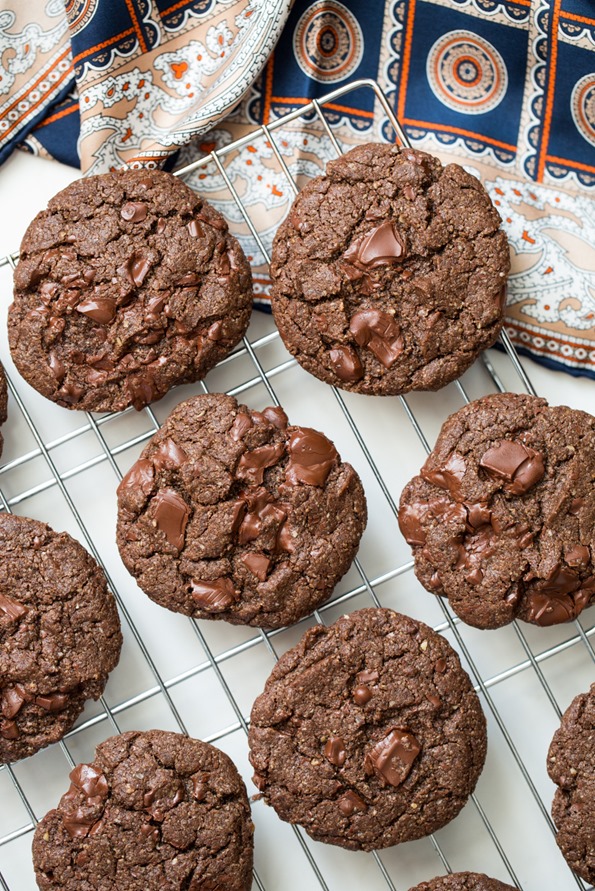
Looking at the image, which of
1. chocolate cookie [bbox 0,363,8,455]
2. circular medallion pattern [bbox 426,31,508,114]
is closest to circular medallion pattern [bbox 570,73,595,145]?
circular medallion pattern [bbox 426,31,508,114]

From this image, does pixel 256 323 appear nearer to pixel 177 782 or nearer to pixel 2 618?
pixel 2 618

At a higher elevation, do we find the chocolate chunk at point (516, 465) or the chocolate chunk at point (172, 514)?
the chocolate chunk at point (172, 514)

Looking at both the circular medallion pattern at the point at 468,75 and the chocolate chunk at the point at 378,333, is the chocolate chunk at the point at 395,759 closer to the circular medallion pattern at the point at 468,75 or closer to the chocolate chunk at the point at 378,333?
the chocolate chunk at the point at 378,333

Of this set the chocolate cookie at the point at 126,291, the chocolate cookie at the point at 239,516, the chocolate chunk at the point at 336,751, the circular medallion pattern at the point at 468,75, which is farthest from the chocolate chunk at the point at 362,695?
the circular medallion pattern at the point at 468,75

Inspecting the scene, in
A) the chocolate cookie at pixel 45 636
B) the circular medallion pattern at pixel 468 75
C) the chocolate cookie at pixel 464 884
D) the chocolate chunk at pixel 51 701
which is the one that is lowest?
the chocolate cookie at pixel 464 884

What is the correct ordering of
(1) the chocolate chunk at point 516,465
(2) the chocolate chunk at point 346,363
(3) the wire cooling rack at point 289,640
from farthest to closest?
(3) the wire cooling rack at point 289,640, (2) the chocolate chunk at point 346,363, (1) the chocolate chunk at point 516,465

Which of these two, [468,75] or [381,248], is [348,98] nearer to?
[468,75]

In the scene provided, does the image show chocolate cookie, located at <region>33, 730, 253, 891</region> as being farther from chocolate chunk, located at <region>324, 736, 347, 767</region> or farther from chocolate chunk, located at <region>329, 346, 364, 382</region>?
chocolate chunk, located at <region>329, 346, 364, 382</region>
